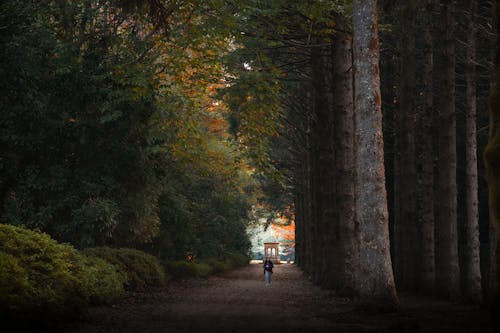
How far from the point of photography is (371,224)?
54.1ft

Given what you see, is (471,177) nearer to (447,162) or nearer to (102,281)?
(447,162)

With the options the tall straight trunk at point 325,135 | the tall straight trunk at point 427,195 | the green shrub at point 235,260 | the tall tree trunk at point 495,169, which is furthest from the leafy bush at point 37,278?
the green shrub at point 235,260

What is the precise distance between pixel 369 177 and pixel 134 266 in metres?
12.3

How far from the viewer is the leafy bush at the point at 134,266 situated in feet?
78.3

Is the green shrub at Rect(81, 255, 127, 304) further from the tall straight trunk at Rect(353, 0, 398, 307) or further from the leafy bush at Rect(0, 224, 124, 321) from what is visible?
the tall straight trunk at Rect(353, 0, 398, 307)

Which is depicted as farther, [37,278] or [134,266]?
[134,266]

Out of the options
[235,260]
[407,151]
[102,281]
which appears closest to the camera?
[102,281]

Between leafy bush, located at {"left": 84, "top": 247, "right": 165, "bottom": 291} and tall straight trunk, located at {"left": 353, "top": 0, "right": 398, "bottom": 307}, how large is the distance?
9.91m

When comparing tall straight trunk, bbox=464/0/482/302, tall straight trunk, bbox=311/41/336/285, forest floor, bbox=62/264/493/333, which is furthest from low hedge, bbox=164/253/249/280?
forest floor, bbox=62/264/493/333

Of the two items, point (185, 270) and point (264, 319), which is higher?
point (185, 270)

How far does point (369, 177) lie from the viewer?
16.7 meters

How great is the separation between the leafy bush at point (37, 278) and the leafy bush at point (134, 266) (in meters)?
7.06

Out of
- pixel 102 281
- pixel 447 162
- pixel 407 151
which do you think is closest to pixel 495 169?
pixel 102 281

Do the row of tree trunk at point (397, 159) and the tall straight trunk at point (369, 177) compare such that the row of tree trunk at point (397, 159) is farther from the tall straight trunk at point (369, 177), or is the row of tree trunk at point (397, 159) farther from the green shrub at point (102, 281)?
the green shrub at point (102, 281)
